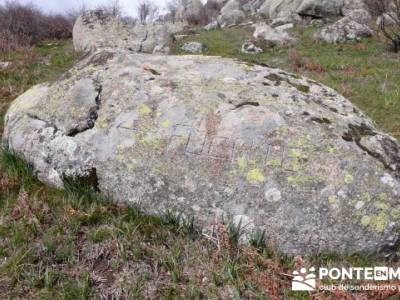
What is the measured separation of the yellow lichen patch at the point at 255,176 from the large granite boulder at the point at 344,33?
17.6m

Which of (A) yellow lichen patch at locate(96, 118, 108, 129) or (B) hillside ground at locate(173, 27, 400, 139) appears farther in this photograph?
(B) hillside ground at locate(173, 27, 400, 139)

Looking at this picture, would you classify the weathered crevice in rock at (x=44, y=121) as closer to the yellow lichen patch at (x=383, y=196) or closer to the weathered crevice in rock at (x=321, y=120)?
the weathered crevice in rock at (x=321, y=120)

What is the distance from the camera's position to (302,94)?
5.45 m

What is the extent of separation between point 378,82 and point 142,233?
10.2 meters

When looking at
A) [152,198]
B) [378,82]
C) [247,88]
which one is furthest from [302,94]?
[378,82]

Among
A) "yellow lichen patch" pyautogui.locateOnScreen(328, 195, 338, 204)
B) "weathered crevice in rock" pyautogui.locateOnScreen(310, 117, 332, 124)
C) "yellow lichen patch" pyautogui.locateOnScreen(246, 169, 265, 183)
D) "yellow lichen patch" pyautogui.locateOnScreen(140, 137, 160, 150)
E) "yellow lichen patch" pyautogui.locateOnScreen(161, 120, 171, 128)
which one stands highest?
"yellow lichen patch" pyautogui.locateOnScreen(161, 120, 171, 128)

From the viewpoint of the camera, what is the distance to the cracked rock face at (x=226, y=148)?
Answer: 4.32 meters

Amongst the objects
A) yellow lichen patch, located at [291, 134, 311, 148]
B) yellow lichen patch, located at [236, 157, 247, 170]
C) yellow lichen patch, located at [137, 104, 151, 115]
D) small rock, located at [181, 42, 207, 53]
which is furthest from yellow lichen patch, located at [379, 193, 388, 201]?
small rock, located at [181, 42, 207, 53]

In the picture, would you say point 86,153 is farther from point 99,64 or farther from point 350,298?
point 350,298

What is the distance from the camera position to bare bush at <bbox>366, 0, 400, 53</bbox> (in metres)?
18.3

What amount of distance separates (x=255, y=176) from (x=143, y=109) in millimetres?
1632

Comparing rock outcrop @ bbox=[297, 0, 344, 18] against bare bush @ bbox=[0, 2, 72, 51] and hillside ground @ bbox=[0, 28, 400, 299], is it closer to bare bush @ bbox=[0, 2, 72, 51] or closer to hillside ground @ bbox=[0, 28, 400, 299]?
bare bush @ bbox=[0, 2, 72, 51]

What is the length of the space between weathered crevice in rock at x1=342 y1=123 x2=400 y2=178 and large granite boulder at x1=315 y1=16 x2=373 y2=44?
1662cm

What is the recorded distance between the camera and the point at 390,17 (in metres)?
20.7
